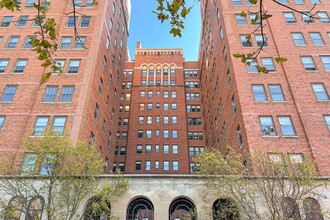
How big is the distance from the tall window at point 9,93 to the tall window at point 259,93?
26.1m

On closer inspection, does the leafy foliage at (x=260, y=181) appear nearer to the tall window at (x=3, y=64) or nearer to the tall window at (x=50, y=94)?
the tall window at (x=50, y=94)

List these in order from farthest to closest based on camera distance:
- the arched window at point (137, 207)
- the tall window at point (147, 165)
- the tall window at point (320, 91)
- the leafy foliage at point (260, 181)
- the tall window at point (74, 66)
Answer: the tall window at point (147, 165) < the tall window at point (74, 66) < the tall window at point (320, 91) < the arched window at point (137, 207) < the leafy foliage at point (260, 181)

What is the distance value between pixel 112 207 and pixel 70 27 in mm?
24328

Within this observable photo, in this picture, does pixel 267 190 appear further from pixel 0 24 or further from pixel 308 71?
pixel 0 24

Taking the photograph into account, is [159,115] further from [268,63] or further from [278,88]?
[278,88]

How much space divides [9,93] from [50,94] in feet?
15.0

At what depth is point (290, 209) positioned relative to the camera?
659 inches

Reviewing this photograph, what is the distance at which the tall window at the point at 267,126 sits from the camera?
24.9 metres

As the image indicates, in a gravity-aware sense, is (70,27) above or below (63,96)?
above

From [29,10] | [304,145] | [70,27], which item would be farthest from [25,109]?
[304,145]

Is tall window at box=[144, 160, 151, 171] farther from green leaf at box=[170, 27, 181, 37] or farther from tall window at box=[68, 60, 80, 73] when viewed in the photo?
green leaf at box=[170, 27, 181, 37]

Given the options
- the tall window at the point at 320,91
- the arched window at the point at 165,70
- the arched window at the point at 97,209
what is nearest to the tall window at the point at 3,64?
the arched window at the point at 97,209

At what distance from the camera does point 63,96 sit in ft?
92.6

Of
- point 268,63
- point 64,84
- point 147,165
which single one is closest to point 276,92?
point 268,63
